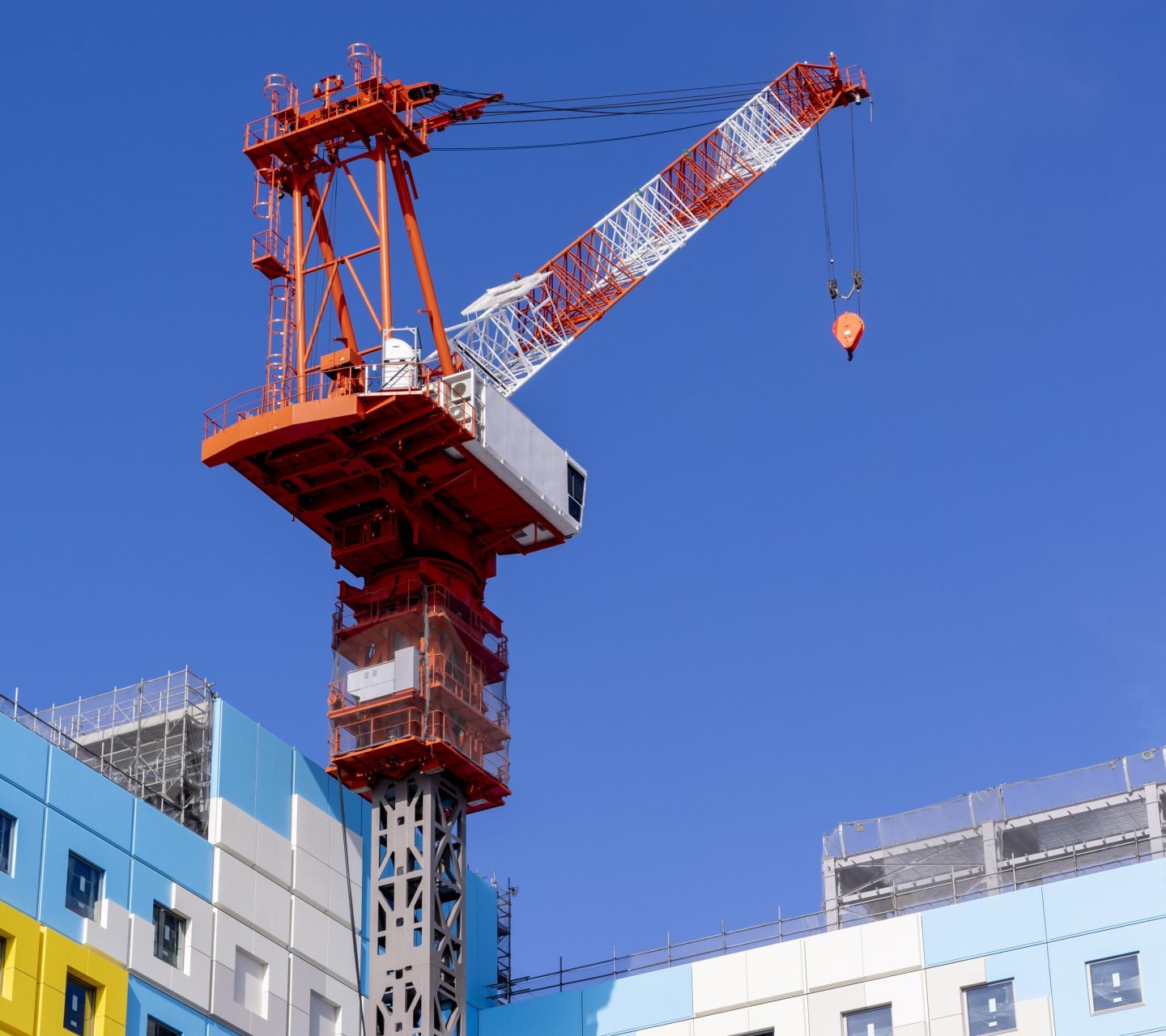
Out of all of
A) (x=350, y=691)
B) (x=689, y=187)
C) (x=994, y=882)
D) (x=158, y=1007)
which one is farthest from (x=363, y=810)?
(x=689, y=187)

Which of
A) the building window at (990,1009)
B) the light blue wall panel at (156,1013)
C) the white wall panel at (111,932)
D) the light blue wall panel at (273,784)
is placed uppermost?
the light blue wall panel at (273,784)

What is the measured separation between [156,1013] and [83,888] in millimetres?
4466

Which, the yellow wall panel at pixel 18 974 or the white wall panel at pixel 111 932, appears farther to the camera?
the white wall panel at pixel 111 932

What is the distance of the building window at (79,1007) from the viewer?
7394cm

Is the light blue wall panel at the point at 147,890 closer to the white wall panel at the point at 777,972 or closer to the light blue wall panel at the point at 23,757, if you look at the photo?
the light blue wall panel at the point at 23,757

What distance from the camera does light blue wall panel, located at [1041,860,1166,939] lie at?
80.0m

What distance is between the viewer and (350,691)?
88.1m

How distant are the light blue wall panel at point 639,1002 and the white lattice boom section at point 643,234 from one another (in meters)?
24.5

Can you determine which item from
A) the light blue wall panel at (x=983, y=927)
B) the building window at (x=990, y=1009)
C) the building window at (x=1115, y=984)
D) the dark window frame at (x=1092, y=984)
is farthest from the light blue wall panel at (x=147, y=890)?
the building window at (x=1115, y=984)

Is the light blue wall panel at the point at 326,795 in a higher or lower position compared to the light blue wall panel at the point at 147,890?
higher

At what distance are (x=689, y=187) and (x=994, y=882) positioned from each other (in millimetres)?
35614

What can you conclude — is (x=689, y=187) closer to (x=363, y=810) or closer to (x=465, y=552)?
(x=465, y=552)

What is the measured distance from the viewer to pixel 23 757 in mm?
75312

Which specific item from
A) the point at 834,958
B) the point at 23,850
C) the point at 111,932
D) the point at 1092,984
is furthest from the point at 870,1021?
the point at 23,850
